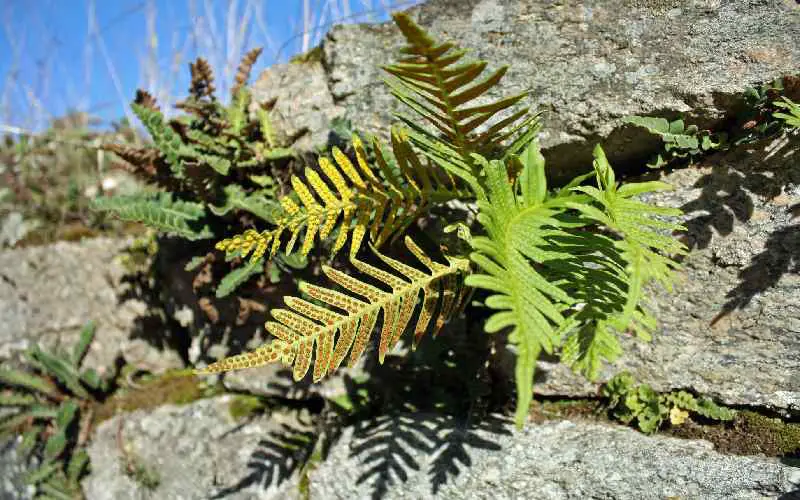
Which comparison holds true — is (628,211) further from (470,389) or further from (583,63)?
(470,389)

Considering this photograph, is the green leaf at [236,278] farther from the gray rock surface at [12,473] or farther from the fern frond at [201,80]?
Answer: the gray rock surface at [12,473]

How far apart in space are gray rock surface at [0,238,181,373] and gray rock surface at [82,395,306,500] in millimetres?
630

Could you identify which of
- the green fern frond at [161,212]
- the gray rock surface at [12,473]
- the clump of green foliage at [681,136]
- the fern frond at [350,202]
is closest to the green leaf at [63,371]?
the gray rock surface at [12,473]

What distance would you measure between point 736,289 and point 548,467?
1066mm

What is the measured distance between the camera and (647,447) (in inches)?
86.5

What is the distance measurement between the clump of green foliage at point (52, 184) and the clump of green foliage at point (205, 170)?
4.84ft

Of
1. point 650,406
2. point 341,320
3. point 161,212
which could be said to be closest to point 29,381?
point 161,212

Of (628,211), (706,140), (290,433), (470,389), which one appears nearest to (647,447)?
(470,389)

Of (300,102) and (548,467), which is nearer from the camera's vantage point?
(548,467)

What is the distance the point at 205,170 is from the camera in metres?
2.77

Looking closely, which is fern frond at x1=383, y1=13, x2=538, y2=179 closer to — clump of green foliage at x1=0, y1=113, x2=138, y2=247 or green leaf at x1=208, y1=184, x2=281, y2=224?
green leaf at x1=208, y1=184, x2=281, y2=224

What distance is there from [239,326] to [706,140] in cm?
260

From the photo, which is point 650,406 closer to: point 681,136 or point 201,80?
point 681,136

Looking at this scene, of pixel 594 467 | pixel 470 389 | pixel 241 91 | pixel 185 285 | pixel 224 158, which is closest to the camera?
pixel 594 467
